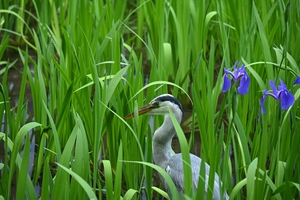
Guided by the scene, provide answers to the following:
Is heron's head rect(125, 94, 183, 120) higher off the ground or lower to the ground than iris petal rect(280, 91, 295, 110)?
lower

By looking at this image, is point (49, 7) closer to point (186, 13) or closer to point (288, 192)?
point (186, 13)

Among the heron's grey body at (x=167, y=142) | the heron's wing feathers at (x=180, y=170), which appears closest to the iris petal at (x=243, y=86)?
the heron's wing feathers at (x=180, y=170)

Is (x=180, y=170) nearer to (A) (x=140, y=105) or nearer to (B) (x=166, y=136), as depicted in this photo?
(B) (x=166, y=136)

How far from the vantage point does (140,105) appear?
326 centimetres

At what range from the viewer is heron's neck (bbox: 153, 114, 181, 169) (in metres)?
3.10

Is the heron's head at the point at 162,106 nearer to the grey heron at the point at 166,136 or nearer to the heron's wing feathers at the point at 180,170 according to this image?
the grey heron at the point at 166,136

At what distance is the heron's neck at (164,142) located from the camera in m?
3.10

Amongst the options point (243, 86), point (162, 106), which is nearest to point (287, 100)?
point (243, 86)

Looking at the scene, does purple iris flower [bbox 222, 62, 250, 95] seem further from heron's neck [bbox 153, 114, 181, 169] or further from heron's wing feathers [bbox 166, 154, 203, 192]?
heron's neck [bbox 153, 114, 181, 169]

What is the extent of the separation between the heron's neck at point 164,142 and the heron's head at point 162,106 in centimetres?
5

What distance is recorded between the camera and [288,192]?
2.39 metres

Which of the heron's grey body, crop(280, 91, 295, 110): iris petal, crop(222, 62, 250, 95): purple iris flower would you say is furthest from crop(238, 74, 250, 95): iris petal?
the heron's grey body

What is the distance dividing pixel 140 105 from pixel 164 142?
0.82 feet

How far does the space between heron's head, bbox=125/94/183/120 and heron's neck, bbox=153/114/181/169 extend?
5 cm
